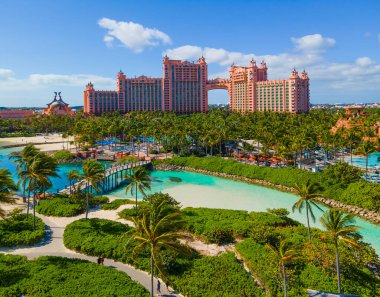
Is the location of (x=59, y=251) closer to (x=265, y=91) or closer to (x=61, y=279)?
(x=61, y=279)

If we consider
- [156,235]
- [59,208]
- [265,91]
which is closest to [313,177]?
[59,208]

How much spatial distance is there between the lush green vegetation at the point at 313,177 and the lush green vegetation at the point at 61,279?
85.1 feet

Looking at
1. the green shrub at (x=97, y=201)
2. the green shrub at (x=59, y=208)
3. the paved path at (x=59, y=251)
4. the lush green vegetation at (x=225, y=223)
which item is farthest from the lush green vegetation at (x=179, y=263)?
the green shrub at (x=97, y=201)

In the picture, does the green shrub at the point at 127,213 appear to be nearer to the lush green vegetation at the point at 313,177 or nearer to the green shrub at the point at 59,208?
the green shrub at the point at 59,208

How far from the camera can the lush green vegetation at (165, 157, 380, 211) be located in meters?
44.5

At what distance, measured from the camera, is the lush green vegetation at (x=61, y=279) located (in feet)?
68.6

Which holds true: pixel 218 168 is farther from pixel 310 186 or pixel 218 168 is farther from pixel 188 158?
pixel 310 186

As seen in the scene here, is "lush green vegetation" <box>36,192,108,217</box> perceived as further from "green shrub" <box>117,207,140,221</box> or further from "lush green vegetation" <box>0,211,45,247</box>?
"green shrub" <box>117,207,140,221</box>

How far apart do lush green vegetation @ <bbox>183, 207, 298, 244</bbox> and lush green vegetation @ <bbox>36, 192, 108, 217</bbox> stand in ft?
46.0

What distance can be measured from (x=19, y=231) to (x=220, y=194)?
32601 mm

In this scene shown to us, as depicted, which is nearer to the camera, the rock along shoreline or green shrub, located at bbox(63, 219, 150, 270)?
green shrub, located at bbox(63, 219, 150, 270)

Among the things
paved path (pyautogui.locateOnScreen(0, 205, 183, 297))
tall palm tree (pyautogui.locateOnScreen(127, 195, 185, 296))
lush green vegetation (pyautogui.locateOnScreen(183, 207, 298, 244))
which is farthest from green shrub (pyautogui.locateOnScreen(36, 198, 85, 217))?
tall palm tree (pyautogui.locateOnScreen(127, 195, 185, 296))

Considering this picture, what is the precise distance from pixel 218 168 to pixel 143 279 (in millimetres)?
46965

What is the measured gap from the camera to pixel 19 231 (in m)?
32.5
